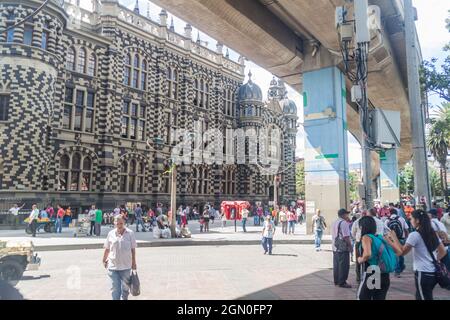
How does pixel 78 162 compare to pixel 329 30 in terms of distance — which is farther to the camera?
pixel 78 162

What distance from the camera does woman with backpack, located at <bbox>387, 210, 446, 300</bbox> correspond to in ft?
16.2

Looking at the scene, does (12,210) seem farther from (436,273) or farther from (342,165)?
(436,273)

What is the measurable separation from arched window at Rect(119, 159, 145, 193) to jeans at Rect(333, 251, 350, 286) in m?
25.2

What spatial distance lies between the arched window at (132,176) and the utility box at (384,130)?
26.0 metres

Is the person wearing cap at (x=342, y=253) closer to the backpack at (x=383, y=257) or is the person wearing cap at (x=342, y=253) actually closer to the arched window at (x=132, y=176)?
the backpack at (x=383, y=257)

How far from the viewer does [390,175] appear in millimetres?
33406

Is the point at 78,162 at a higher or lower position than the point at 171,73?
lower

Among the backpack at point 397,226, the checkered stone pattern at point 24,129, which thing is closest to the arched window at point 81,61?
the checkered stone pattern at point 24,129

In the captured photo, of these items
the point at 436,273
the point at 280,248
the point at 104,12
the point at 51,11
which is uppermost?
the point at 104,12

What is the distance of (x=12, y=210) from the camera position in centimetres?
2122

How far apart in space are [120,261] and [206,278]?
3.88m

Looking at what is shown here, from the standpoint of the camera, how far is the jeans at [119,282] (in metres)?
5.67
